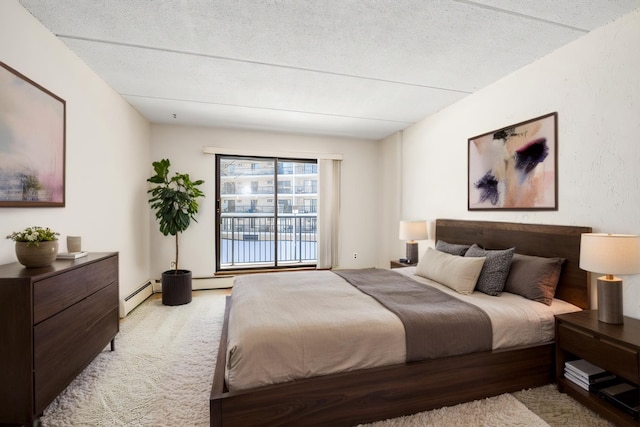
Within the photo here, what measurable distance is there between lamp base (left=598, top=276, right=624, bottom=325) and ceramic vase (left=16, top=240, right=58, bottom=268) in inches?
137

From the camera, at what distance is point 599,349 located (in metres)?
1.76

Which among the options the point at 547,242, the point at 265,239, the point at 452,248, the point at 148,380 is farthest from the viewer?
the point at 265,239

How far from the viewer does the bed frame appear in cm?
154

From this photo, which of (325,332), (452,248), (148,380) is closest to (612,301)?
(452,248)

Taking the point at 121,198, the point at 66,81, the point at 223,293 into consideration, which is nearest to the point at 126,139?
the point at 121,198

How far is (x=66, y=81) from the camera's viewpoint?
2416 millimetres

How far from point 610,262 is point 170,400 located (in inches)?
116

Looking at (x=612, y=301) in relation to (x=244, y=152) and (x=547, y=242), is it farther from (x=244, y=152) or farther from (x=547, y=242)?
(x=244, y=152)

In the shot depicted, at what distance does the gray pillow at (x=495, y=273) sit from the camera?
2.47m

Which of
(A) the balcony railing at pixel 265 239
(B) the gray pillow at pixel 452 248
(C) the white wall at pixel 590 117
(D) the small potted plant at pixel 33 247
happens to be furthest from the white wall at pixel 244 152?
(D) the small potted plant at pixel 33 247

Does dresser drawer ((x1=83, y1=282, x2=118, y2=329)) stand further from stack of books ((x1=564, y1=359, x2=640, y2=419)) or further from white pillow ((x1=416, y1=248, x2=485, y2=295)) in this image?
stack of books ((x1=564, y1=359, x2=640, y2=419))

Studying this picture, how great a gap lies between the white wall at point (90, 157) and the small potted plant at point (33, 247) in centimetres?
23

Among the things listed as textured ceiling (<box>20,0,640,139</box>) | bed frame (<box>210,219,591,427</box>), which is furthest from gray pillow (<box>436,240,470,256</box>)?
textured ceiling (<box>20,0,640,139</box>)

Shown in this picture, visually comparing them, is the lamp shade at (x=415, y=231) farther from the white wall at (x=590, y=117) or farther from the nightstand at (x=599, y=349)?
the nightstand at (x=599, y=349)
